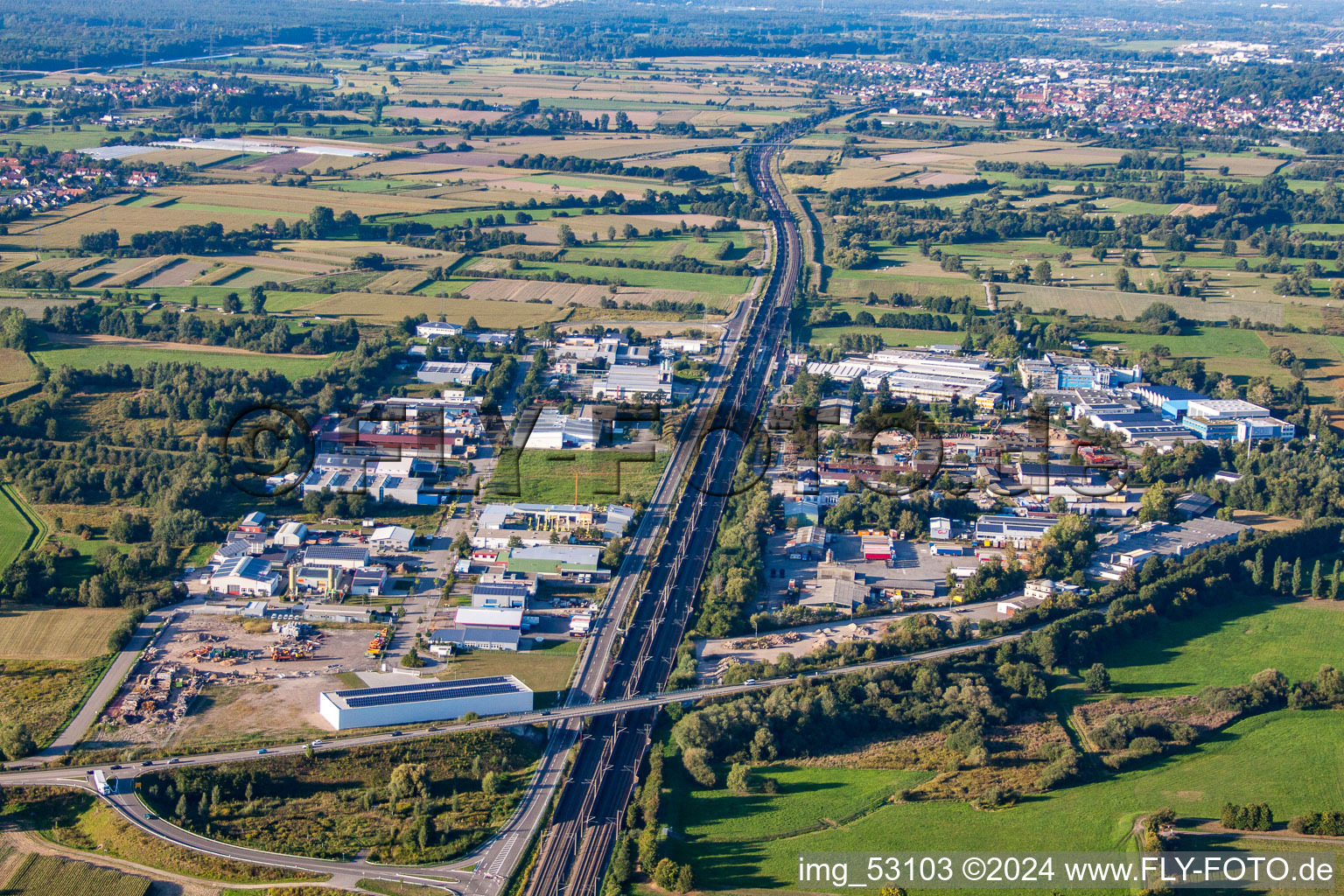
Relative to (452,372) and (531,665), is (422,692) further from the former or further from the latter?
(452,372)

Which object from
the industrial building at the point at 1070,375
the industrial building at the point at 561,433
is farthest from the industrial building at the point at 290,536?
the industrial building at the point at 1070,375

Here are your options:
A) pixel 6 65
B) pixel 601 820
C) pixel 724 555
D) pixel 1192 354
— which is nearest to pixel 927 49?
pixel 6 65

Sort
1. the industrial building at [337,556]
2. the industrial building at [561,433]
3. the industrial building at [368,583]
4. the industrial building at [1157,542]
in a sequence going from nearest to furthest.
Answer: the industrial building at [368,583], the industrial building at [337,556], the industrial building at [1157,542], the industrial building at [561,433]

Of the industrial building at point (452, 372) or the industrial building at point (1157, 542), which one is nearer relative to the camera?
the industrial building at point (1157, 542)

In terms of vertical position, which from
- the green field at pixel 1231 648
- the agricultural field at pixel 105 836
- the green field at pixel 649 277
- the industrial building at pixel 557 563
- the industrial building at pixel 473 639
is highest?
A: the green field at pixel 649 277

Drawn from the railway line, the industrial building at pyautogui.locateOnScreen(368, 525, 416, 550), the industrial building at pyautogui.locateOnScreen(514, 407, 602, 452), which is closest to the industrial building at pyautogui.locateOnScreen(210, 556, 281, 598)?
the industrial building at pyautogui.locateOnScreen(368, 525, 416, 550)

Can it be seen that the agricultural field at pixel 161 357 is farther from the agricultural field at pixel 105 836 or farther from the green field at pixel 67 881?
the green field at pixel 67 881

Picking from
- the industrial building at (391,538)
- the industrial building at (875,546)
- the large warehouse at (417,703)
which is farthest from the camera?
the industrial building at (875,546)

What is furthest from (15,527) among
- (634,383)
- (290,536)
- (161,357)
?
(634,383)
